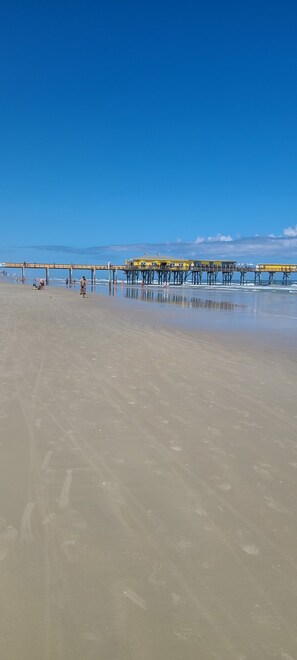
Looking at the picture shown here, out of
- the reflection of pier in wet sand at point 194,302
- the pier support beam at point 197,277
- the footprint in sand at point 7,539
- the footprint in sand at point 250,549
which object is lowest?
the reflection of pier in wet sand at point 194,302

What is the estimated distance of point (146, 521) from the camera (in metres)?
2.98

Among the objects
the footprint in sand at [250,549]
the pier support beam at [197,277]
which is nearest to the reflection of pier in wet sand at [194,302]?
the footprint in sand at [250,549]

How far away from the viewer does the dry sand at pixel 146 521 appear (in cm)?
207

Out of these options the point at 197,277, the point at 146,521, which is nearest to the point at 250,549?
the point at 146,521

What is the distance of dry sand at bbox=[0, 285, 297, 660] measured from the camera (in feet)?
6.78

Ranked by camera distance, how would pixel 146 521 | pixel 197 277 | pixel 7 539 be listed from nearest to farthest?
pixel 7 539
pixel 146 521
pixel 197 277

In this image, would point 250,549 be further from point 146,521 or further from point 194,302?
point 194,302

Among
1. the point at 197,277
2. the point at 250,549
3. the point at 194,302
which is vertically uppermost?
the point at 197,277

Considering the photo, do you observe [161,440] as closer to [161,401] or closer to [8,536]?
[161,401]

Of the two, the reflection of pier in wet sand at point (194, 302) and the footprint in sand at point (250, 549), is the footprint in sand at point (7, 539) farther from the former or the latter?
the reflection of pier in wet sand at point (194, 302)

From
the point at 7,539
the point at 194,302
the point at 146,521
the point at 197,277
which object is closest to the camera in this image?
the point at 7,539

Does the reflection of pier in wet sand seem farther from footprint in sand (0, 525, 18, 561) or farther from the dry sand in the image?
footprint in sand (0, 525, 18, 561)

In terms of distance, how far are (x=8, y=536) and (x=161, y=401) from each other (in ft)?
11.0

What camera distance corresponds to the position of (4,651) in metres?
1.93
